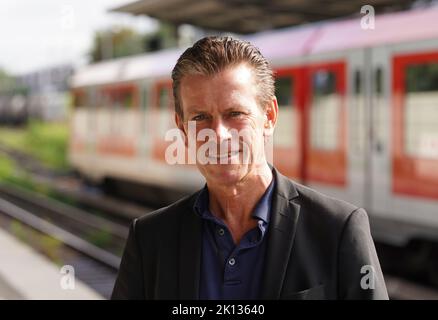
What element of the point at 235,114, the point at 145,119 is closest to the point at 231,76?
the point at 235,114

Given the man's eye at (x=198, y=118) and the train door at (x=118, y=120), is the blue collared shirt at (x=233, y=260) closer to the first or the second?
the man's eye at (x=198, y=118)

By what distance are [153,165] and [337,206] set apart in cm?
1102

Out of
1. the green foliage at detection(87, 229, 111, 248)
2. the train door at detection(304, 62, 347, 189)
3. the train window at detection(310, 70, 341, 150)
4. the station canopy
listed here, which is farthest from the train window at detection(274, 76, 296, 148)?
the green foliage at detection(87, 229, 111, 248)

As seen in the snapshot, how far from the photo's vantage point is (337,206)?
4.81 ft

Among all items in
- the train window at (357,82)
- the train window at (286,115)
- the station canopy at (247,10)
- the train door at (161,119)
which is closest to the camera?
the train window at (357,82)

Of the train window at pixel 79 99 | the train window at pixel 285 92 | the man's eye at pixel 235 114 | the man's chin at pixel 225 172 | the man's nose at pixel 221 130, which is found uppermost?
the train window at pixel 79 99

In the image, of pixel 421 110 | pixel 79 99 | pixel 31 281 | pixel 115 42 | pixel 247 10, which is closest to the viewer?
pixel 31 281

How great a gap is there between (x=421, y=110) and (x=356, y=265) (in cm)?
612

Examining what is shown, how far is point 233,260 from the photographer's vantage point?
4.84 feet

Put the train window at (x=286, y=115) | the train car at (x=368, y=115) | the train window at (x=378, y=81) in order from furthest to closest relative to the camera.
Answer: the train window at (x=286, y=115) → the train window at (x=378, y=81) → the train car at (x=368, y=115)

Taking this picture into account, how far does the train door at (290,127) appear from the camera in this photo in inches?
344

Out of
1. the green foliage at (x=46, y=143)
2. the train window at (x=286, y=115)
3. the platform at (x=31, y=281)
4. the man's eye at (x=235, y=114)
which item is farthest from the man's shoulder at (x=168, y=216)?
the green foliage at (x=46, y=143)
